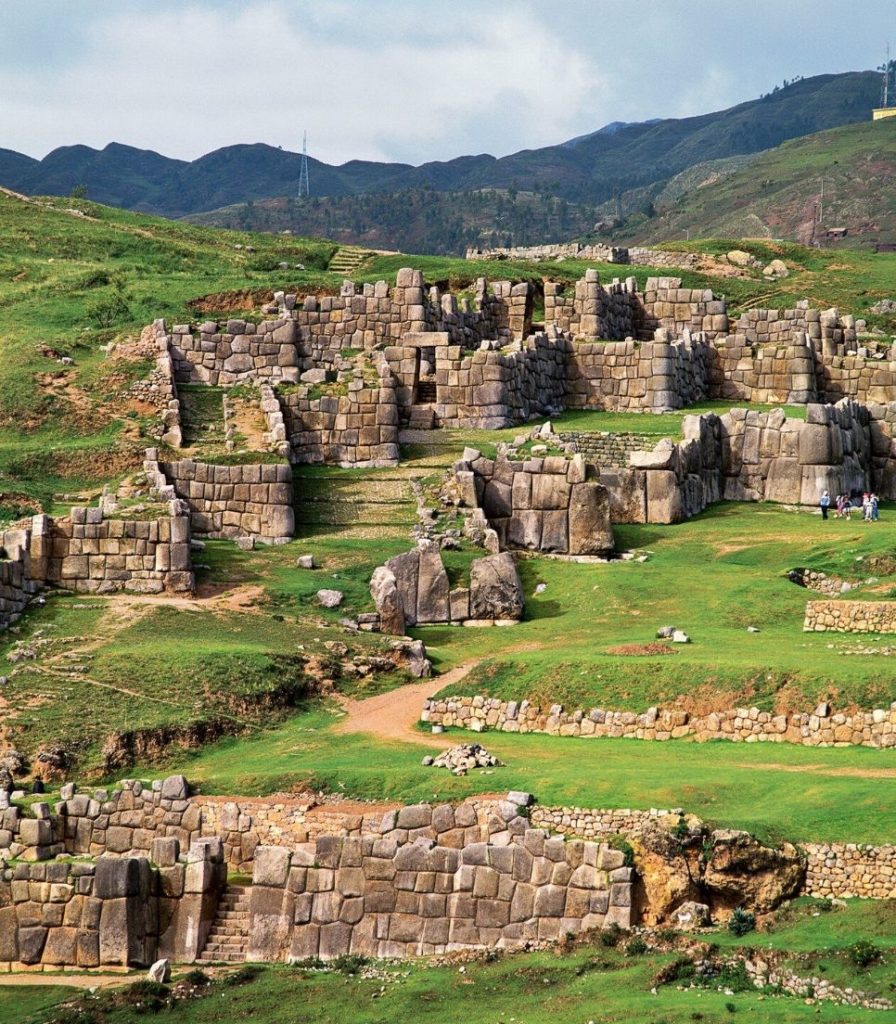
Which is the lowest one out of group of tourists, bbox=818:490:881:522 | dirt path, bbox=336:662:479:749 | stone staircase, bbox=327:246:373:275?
dirt path, bbox=336:662:479:749

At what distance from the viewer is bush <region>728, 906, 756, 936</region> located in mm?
28531

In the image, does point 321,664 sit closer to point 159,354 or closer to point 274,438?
point 274,438

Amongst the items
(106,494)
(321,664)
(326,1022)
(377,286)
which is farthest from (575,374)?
(326,1022)

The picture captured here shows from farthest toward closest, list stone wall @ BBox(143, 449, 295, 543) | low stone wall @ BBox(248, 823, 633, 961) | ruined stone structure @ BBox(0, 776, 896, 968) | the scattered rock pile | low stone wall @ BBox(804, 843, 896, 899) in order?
stone wall @ BBox(143, 449, 295, 543) < the scattered rock pile < low stone wall @ BBox(248, 823, 633, 961) < ruined stone structure @ BBox(0, 776, 896, 968) < low stone wall @ BBox(804, 843, 896, 899)

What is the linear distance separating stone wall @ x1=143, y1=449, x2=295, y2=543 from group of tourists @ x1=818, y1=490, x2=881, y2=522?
14388 mm

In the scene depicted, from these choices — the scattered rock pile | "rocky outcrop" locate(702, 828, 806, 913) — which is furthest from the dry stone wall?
"rocky outcrop" locate(702, 828, 806, 913)

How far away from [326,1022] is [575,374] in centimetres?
4444

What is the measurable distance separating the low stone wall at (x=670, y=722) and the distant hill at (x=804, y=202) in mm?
113956

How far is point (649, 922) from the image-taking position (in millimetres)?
29906

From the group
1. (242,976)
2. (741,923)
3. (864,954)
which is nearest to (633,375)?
(242,976)

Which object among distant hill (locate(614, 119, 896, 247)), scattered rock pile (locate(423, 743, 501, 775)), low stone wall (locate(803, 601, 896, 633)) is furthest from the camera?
distant hill (locate(614, 119, 896, 247))

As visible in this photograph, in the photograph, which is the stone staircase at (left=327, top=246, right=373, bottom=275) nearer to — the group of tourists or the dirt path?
the group of tourists

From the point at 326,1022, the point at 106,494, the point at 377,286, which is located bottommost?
the point at 326,1022

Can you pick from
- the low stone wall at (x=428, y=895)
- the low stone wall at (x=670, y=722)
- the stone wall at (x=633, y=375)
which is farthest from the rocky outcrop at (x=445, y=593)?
the stone wall at (x=633, y=375)
